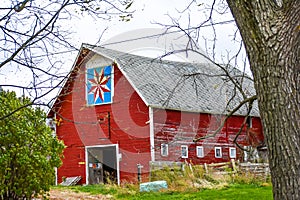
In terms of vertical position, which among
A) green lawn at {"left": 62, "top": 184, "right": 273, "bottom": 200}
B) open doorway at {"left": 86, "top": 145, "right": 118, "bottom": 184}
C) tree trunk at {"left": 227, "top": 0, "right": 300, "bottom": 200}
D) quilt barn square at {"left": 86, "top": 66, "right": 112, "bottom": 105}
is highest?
quilt barn square at {"left": 86, "top": 66, "right": 112, "bottom": 105}

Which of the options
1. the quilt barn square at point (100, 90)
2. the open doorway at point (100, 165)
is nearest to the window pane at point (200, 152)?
the open doorway at point (100, 165)

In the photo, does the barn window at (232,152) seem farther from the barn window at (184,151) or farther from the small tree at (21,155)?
the small tree at (21,155)

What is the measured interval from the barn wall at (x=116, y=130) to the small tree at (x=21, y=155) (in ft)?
30.3

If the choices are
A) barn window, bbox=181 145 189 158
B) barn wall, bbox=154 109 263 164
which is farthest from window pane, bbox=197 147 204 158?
barn window, bbox=181 145 189 158

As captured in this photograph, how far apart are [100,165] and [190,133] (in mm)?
4177

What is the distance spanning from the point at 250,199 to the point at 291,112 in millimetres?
8550

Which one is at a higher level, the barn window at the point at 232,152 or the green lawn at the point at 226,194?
the barn window at the point at 232,152

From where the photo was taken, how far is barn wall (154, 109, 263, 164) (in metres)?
21.5

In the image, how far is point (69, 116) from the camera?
2398 cm

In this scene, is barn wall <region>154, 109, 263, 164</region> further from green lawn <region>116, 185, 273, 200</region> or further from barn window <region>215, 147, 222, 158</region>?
green lawn <region>116, 185, 273, 200</region>

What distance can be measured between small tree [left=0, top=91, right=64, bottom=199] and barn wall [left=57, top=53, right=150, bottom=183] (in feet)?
30.3

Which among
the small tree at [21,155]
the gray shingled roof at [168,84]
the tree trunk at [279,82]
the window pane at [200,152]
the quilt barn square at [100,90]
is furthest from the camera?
the window pane at [200,152]

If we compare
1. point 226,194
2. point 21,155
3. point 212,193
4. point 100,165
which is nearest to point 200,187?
point 212,193

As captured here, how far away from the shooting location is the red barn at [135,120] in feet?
69.9
